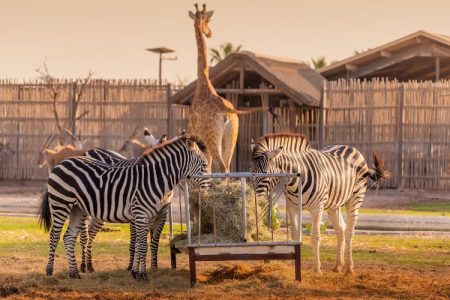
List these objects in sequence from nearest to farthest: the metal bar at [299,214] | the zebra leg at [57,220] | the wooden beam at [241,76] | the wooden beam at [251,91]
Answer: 1. the metal bar at [299,214]
2. the zebra leg at [57,220]
3. the wooden beam at [251,91]
4. the wooden beam at [241,76]

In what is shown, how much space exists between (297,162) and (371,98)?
685 inches

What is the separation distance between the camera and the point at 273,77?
3045cm

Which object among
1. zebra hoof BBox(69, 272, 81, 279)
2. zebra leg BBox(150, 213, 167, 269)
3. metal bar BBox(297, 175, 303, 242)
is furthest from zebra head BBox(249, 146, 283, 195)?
zebra hoof BBox(69, 272, 81, 279)

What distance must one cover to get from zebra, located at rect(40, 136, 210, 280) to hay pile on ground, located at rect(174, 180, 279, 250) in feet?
0.66

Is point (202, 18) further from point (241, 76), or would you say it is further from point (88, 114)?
A: point (88, 114)

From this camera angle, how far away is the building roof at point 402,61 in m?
33.7

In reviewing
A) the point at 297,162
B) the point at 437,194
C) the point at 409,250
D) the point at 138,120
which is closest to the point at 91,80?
the point at 138,120

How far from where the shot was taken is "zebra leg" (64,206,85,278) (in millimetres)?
13906

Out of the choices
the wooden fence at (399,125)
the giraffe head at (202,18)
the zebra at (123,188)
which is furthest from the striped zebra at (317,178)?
the wooden fence at (399,125)

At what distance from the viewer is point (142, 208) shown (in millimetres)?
13812

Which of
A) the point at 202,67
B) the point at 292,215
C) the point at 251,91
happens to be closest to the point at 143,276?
the point at 292,215

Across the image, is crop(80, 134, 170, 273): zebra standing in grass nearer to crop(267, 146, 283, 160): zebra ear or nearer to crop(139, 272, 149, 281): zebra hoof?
crop(139, 272, 149, 281): zebra hoof

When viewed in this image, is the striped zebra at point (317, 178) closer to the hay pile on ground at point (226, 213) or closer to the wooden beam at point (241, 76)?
the hay pile on ground at point (226, 213)

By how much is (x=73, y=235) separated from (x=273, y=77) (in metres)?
16.8
